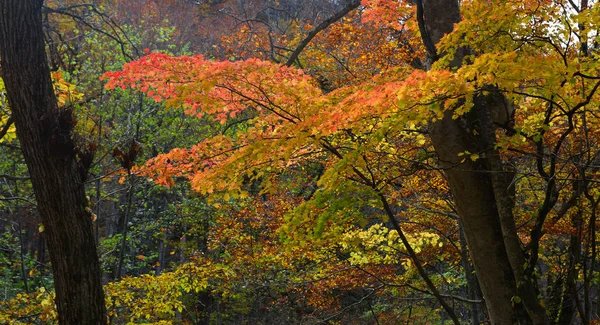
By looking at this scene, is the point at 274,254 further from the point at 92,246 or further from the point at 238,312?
the point at 92,246

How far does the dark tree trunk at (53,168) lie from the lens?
3.87m

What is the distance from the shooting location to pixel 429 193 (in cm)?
886

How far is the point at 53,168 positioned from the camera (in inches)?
153

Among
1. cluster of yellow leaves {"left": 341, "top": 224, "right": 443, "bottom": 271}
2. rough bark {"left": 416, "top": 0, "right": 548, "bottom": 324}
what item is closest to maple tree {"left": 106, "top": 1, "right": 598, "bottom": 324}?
rough bark {"left": 416, "top": 0, "right": 548, "bottom": 324}

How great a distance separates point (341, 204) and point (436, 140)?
1.22 metres

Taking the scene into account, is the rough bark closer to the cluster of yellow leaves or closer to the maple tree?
the maple tree

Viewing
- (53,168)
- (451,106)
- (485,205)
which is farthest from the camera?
(485,205)

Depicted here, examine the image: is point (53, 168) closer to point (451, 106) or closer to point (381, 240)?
point (451, 106)

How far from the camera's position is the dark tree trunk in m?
3.87

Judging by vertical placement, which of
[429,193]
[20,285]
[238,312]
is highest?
[429,193]

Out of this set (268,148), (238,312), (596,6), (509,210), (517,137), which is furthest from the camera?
(238,312)

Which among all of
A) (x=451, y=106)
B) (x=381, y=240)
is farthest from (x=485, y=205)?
(x=381, y=240)

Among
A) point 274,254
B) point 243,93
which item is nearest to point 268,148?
point 243,93

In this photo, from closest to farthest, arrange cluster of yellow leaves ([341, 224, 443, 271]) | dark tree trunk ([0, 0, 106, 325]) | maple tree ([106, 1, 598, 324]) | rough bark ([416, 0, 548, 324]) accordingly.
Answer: maple tree ([106, 1, 598, 324]) → dark tree trunk ([0, 0, 106, 325]) → rough bark ([416, 0, 548, 324]) → cluster of yellow leaves ([341, 224, 443, 271])
